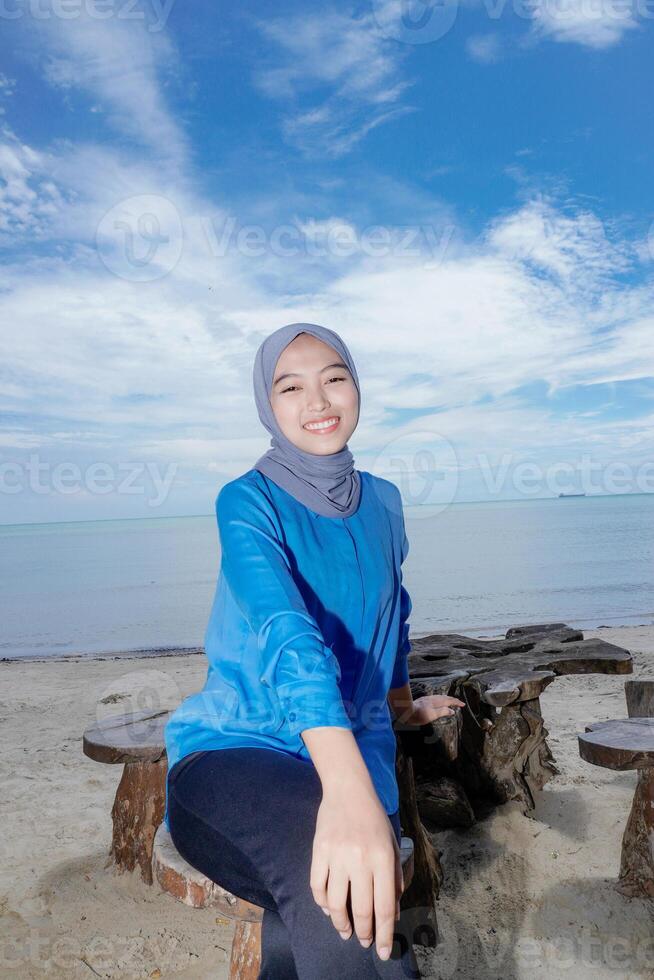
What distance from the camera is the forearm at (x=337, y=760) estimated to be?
1.11 meters

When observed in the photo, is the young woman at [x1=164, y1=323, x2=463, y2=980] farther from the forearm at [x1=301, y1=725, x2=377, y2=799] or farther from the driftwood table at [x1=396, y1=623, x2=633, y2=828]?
the driftwood table at [x1=396, y1=623, x2=633, y2=828]

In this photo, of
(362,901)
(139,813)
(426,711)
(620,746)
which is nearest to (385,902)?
(362,901)

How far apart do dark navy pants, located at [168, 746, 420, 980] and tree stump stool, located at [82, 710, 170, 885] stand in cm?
169

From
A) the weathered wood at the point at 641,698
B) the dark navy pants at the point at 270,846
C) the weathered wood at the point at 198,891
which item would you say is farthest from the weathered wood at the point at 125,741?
the weathered wood at the point at 641,698

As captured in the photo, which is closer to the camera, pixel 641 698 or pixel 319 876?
pixel 319 876

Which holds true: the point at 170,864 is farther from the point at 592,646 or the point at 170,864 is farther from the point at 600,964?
the point at 592,646

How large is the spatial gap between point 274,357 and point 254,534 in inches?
18.4

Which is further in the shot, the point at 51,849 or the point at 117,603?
the point at 117,603

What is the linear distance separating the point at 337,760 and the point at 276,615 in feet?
0.93

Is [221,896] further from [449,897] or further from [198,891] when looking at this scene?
[449,897]

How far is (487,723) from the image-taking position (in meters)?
3.52

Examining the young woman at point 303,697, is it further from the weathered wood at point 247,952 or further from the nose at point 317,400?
the weathered wood at point 247,952

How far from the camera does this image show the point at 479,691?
3.35 m

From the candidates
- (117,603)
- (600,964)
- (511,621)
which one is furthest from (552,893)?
(117,603)
